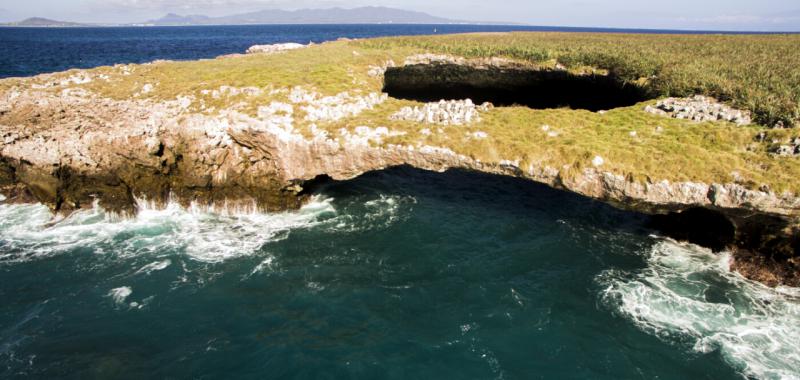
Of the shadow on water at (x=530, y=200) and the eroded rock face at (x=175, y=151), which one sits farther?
the eroded rock face at (x=175, y=151)

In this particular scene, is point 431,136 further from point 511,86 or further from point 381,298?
point 511,86

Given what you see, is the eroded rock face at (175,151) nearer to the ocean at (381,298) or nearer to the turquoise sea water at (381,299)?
the ocean at (381,298)

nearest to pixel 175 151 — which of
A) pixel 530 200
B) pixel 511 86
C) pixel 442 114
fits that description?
pixel 442 114

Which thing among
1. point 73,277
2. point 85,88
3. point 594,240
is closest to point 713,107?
point 594,240

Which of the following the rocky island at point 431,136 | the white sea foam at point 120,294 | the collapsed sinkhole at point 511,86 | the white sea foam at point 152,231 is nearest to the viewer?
the white sea foam at point 120,294

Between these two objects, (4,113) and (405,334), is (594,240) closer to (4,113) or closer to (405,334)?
(405,334)

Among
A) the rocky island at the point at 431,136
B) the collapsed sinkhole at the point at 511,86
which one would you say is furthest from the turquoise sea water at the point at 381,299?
the collapsed sinkhole at the point at 511,86

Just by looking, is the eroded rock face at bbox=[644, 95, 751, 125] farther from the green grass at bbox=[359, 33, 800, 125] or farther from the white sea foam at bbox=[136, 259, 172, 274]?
the white sea foam at bbox=[136, 259, 172, 274]
